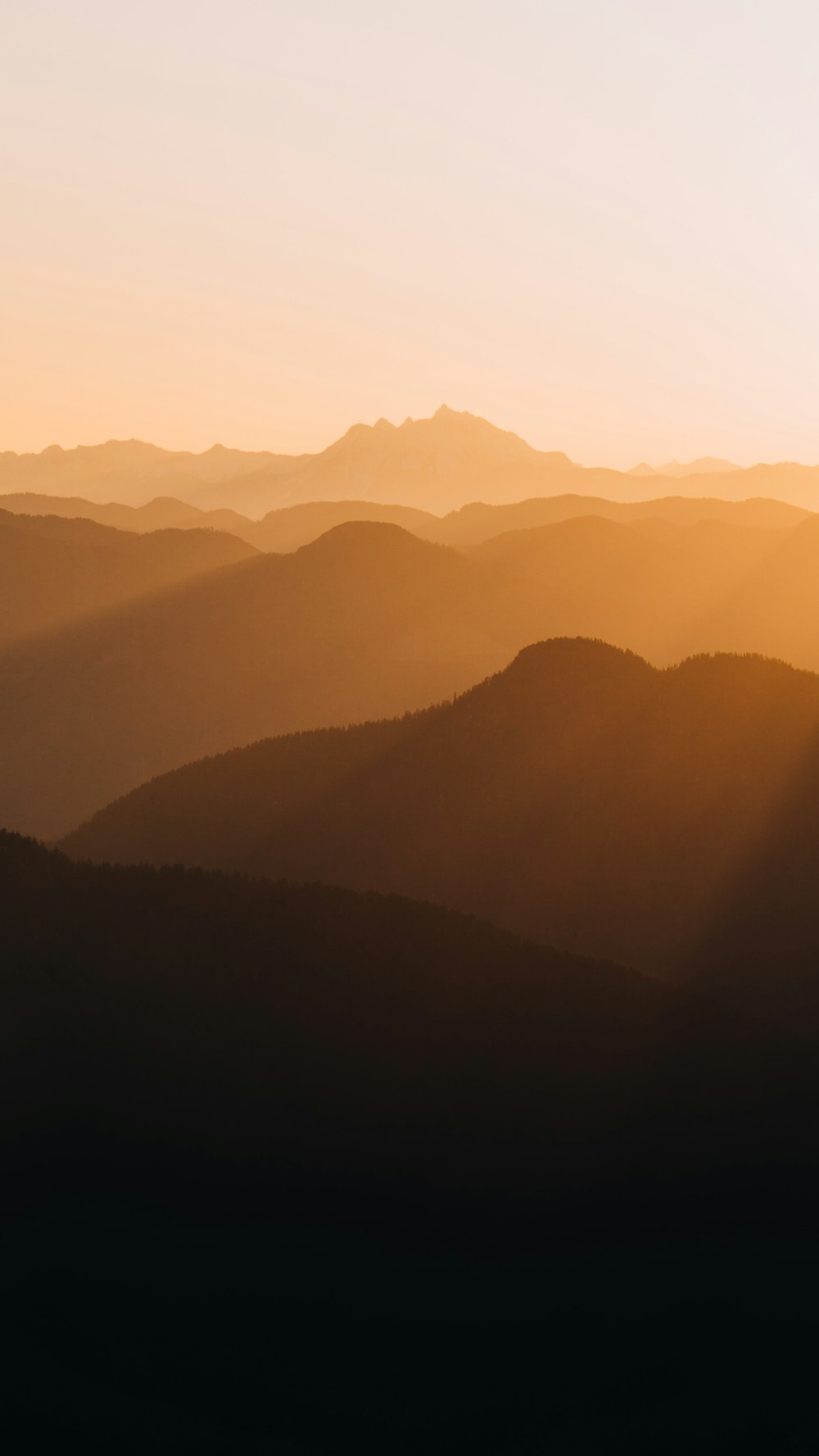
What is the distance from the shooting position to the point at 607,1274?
147ft

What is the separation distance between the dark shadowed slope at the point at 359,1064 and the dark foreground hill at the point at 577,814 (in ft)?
66.0

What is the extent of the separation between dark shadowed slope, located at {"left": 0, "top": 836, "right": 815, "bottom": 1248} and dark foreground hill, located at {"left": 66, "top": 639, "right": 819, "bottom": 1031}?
20120mm

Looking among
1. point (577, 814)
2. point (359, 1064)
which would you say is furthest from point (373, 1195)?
point (577, 814)

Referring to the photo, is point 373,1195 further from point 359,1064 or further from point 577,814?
point 577,814

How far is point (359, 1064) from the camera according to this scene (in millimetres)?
53188

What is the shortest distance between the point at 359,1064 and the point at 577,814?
163 feet

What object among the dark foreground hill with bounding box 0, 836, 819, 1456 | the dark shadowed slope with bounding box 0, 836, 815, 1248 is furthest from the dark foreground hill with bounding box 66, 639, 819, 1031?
the dark foreground hill with bounding box 0, 836, 819, 1456

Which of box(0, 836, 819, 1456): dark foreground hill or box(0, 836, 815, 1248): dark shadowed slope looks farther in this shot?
box(0, 836, 815, 1248): dark shadowed slope

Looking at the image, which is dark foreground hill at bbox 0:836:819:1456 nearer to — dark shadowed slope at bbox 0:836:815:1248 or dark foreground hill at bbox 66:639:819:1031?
dark shadowed slope at bbox 0:836:815:1248

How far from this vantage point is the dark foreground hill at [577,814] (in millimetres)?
86750

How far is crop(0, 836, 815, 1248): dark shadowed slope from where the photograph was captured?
46500 mm

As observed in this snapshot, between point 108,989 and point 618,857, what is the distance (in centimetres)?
5037

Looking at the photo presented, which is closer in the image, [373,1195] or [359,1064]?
[373,1195]

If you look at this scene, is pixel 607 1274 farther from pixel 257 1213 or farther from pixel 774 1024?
pixel 774 1024
